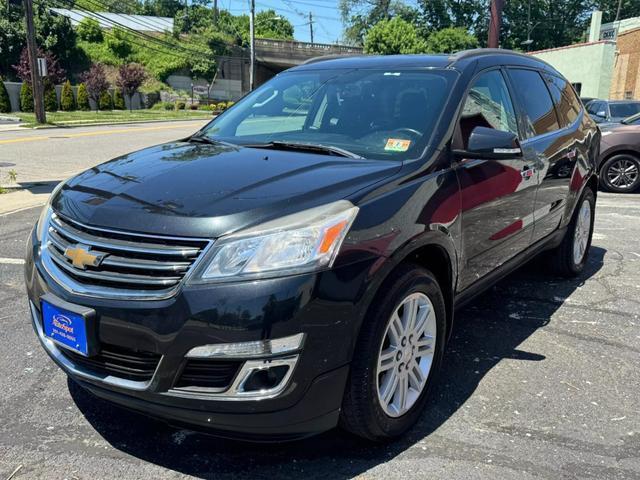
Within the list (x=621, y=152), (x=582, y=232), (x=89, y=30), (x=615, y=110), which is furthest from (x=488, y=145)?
(x=89, y=30)

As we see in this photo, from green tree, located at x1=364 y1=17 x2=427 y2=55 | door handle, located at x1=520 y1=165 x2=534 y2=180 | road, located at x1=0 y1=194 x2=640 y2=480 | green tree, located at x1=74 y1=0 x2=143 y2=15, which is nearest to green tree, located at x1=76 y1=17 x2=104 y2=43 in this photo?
green tree, located at x1=74 y1=0 x2=143 y2=15

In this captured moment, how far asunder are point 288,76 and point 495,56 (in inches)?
56.4

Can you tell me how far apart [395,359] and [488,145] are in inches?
47.7

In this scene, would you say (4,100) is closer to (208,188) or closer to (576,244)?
(576,244)

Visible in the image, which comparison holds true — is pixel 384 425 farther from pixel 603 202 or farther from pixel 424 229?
pixel 603 202

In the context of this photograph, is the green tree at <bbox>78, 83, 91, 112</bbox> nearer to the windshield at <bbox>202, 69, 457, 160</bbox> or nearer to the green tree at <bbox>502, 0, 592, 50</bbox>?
the windshield at <bbox>202, 69, 457, 160</bbox>

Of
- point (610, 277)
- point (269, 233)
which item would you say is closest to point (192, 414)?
point (269, 233)

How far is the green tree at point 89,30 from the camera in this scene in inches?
2377

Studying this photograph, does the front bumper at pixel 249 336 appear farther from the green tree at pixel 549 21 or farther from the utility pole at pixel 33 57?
the green tree at pixel 549 21

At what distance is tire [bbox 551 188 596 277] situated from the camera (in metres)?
4.96

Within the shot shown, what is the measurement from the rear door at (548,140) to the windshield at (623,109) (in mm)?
10012

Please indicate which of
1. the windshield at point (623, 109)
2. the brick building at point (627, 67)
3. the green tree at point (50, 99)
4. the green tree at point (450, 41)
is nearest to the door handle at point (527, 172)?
the windshield at point (623, 109)

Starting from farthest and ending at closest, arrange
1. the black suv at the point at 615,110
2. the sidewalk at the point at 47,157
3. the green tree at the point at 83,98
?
the green tree at the point at 83,98, the black suv at the point at 615,110, the sidewalk at the point at 47,157

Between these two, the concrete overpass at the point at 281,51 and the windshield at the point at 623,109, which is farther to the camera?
the concrete overpass at the point at 281,51
